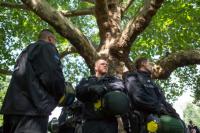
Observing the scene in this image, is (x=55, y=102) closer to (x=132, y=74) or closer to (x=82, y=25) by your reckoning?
(x=132, y=74)

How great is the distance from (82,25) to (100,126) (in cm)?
1244

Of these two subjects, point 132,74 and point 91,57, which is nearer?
point 132,74

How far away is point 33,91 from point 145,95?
207 centimetres

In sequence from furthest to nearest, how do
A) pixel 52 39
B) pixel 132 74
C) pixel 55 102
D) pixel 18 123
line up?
pixel 132 74
pixel 52 39
pixel 55 102
pixel 18 123

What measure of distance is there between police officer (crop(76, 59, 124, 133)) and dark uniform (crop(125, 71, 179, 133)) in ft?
0.61

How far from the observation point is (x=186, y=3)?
475 inches

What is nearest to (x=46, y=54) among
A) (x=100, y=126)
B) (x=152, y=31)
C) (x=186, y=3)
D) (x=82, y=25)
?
(x=100, y=126)

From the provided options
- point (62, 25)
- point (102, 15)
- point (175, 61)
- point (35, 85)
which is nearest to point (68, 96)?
point (35, 85)

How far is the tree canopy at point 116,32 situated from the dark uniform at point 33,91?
4.39 m

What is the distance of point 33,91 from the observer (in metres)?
3.74

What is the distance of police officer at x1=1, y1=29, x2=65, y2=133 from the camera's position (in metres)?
3.67

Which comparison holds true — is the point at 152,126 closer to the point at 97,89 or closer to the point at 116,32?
the point at 97,89

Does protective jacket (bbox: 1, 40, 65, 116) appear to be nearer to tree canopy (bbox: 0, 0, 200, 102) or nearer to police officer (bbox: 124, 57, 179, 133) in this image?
police officer (bbox: 124, 57, 179, 133)

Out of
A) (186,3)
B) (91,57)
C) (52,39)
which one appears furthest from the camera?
(186,3)
